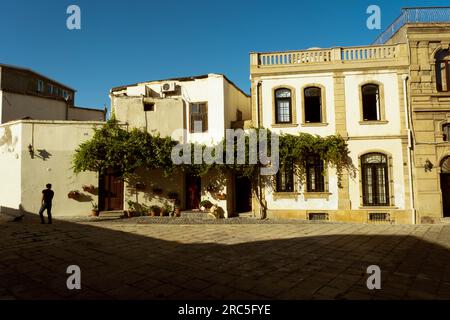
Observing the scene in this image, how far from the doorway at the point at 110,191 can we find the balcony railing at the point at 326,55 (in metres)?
9.66

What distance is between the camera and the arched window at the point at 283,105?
579 inches

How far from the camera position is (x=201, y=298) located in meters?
4.53

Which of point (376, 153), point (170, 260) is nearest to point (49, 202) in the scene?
point (170, 260)

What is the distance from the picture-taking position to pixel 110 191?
1512 centimetres

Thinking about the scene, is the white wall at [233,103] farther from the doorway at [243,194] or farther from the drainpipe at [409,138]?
the drainpipe at [409,138]

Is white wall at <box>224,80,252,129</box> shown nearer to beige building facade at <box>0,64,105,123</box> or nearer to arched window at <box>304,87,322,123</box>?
arched window at <box>304,87,322,123</box>

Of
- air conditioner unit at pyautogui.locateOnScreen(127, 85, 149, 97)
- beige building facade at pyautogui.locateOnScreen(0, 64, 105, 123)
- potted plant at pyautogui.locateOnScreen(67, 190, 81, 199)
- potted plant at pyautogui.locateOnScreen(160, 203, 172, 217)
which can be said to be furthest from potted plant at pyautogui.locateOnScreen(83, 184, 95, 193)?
beige building facade at pyautogui.locateOnScreen(0, 64, 105, 123)

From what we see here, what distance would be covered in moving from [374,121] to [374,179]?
284 cm

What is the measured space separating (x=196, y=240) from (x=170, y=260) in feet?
7.69

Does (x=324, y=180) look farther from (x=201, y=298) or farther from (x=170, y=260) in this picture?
(x=201, y=298)

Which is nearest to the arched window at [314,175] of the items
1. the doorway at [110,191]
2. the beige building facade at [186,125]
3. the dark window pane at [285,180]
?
the dark window pane at [285,180]

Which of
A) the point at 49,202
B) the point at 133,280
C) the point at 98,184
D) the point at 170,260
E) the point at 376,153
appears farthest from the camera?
the point at 98,184

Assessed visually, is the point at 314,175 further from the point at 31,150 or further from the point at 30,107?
the point at 30,107

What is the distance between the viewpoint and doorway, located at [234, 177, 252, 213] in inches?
626
